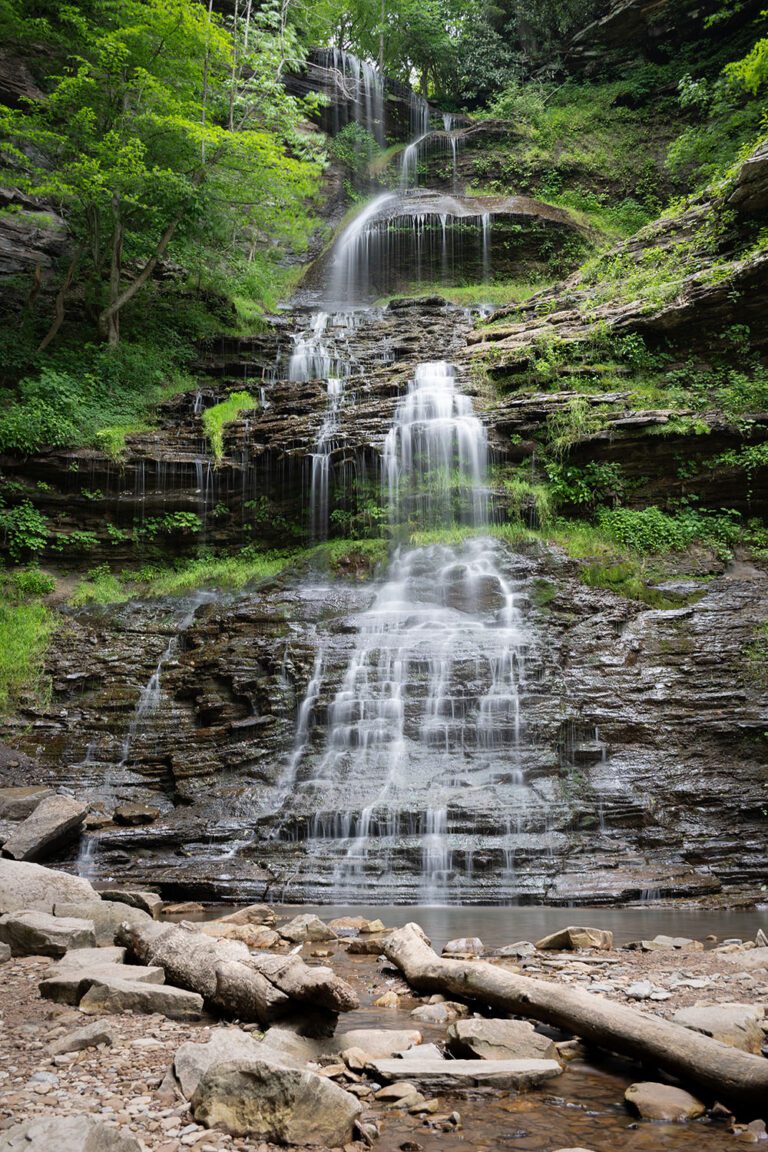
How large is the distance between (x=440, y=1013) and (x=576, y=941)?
2.14m

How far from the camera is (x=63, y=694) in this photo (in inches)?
529

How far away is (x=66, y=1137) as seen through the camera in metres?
2.46

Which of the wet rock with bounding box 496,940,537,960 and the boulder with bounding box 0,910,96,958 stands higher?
the boulder with bounding box 0,910,96,958

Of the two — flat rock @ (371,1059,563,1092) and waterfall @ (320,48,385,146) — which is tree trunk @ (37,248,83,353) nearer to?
waterfall @ (320,48,385,146)

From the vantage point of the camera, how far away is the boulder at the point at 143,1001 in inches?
171

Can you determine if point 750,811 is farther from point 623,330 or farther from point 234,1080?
point 623,330

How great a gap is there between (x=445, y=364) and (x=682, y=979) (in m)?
16.5

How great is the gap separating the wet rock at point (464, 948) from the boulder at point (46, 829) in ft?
19.1

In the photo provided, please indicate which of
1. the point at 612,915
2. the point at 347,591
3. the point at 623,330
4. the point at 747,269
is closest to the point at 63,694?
the point at 347,591

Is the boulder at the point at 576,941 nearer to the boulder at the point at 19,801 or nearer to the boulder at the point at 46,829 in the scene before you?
the boulder at the point at 46,829

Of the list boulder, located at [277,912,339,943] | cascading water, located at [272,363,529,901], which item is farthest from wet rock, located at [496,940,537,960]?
cascading water, located at [272,363,529,901]

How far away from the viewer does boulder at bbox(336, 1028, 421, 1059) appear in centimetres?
390

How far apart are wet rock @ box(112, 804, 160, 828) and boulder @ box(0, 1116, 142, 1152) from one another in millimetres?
8677

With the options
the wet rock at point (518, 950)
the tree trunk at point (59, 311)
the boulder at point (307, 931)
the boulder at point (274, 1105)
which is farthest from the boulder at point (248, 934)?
the tree trunk at point (59, 311)
